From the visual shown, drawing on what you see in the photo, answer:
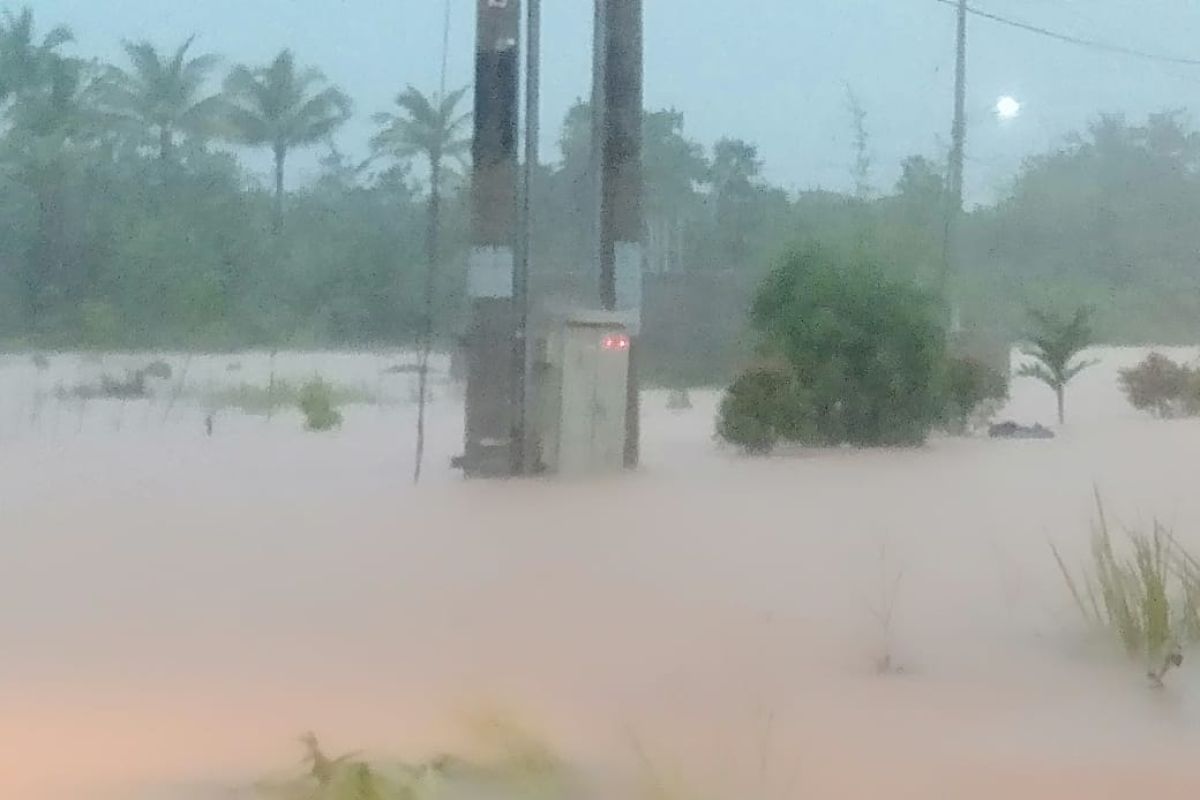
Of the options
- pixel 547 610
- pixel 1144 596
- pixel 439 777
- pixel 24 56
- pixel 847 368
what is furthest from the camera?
pixel 847 368

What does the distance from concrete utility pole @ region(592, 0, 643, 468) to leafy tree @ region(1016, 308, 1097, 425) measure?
2.32m

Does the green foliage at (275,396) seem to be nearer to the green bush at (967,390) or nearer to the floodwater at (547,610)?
the floodwater at (547,610)

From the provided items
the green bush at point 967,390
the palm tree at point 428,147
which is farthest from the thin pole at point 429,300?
the green bush at point 967,390

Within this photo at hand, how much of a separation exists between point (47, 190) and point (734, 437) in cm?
383

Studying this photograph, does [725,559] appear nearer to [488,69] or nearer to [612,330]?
[612,330]

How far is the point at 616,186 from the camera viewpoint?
9203mm

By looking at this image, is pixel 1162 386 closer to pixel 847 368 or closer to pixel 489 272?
pixel 847 368

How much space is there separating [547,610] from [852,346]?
238 inches

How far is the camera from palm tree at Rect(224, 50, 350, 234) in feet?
25.4

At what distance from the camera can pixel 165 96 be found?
7.81 meters

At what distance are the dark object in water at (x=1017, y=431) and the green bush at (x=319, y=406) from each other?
3.84 metres

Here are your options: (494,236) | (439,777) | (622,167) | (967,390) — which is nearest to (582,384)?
(494,236)

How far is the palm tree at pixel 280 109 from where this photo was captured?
775 cm

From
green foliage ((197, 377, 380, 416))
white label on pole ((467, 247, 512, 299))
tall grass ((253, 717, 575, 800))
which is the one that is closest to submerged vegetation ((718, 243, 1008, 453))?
white label on pole ((467, 247, 512, 299))
